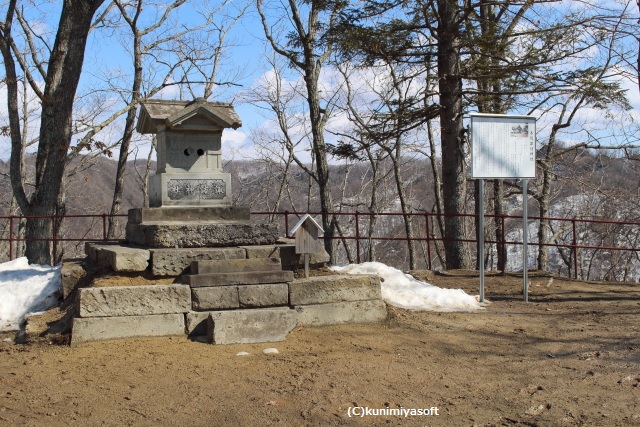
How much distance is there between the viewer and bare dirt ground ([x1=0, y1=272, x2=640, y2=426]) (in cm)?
452

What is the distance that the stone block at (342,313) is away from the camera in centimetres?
684

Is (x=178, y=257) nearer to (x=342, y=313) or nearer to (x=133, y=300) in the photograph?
(x=133, y=300)

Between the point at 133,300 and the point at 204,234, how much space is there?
4.50 feet

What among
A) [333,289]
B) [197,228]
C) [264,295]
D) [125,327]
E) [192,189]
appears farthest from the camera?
[192,189]

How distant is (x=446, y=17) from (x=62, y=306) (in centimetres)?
834

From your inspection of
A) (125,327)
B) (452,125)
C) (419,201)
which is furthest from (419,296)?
(419,201)

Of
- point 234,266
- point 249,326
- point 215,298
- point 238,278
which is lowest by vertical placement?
point 249,326

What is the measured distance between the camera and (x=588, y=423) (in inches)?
173

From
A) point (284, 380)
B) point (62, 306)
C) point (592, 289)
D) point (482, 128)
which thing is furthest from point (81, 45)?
point (592, 289)

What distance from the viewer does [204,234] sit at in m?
7.41

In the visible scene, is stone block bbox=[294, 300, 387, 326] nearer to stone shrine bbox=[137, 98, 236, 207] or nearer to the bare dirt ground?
the bare dirt ground

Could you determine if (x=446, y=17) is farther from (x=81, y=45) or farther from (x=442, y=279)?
(x=81, y=45)

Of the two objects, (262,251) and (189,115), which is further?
(189,115)

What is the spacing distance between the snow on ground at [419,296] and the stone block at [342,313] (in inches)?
41.4
